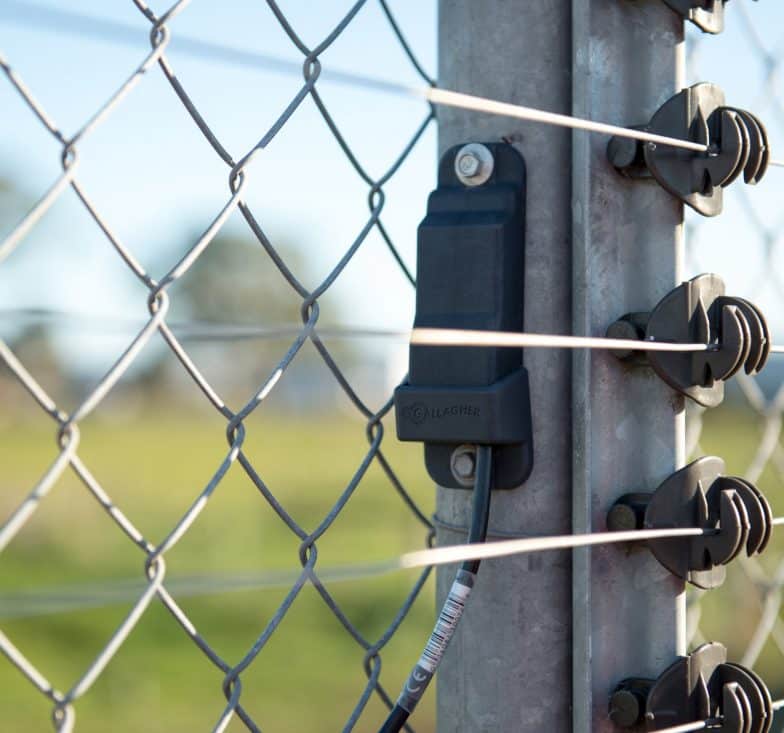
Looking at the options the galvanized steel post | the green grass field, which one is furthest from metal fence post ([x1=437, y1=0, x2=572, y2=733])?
the green grass field

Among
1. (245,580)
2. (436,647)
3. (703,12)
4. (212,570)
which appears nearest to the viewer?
(245,580)

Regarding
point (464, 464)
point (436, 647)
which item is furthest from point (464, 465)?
point (436, 647)

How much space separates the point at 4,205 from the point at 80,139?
1870cm

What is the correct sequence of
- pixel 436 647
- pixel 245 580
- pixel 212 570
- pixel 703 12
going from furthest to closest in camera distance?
1. pixel 212 570
2. pixel 703 12
3. pixel 436 647
4. pixel 245 580

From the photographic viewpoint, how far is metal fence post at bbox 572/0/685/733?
0.61 m

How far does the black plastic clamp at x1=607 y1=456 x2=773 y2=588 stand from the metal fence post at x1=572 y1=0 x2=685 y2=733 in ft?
0.05

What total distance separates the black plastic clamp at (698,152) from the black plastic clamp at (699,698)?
284 mm

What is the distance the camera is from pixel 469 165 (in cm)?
62

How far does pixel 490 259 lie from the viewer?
597 mm

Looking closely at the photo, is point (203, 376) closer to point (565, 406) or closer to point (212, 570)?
point (565, 406)

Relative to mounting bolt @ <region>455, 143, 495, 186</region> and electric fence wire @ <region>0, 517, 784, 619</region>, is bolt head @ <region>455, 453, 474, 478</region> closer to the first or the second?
electric fence wire @ <region>0, 517, 784, 619</region>

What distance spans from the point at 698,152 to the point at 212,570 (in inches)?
569

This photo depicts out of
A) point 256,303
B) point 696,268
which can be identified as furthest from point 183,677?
point 696,268

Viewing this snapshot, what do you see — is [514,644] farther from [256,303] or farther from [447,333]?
[256,303]
